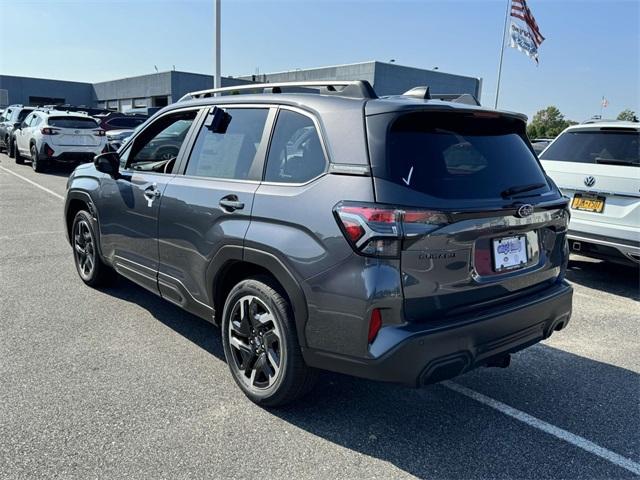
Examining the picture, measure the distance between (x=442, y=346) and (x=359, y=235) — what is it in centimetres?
67

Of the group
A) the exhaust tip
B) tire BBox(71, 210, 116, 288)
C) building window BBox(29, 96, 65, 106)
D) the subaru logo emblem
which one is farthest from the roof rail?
building window BBox(29, 96, 65, 106)

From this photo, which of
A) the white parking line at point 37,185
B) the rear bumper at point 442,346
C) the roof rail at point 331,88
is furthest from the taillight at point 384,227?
the white parking line at point 37,185

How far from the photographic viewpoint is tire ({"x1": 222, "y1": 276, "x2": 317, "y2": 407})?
9.53 ft

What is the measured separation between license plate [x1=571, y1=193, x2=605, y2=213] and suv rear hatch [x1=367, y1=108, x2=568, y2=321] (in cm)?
279

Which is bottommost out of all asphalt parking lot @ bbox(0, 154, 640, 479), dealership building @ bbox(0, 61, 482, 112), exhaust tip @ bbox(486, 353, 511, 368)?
asphalt parking lot @ bbox(0, 154, 640, 479)

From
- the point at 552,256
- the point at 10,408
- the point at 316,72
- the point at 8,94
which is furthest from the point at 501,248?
the point at 8,94

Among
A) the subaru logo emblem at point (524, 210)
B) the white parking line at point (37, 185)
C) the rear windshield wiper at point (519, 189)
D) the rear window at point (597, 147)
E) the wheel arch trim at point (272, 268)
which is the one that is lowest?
the white parking line at point (37, 185)

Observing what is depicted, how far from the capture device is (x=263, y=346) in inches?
123

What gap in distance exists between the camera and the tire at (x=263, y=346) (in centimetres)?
290

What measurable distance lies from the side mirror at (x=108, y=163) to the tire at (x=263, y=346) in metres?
1.83

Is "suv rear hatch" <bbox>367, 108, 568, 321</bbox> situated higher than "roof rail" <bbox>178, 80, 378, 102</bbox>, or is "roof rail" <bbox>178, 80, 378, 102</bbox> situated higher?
"roof rail" <bbox>178, 80, 378, 102</bbox>

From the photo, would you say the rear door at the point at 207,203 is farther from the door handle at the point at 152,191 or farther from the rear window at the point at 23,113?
the rear window at the point at 23,113

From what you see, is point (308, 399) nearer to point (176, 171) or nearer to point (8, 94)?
point (176, 171)

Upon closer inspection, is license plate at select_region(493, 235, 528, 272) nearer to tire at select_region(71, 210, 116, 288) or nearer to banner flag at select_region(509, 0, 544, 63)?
tire at select_region(71, 210, 116, 288)
